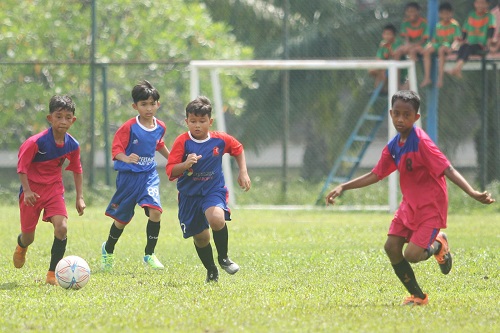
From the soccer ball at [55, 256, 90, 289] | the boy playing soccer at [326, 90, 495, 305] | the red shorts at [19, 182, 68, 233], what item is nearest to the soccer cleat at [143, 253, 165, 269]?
the red shorts at [19, 182, 68, 233]

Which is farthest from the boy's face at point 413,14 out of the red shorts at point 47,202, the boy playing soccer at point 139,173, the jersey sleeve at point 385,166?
the jersey sleeve at point 385,166

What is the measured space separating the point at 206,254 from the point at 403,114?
2.20 m

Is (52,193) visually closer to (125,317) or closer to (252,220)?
(125,317)

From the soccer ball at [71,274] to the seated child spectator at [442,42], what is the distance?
9.10m

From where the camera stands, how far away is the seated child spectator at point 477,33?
15.4m

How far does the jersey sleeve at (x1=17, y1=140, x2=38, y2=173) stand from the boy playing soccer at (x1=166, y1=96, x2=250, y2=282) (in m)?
1.16

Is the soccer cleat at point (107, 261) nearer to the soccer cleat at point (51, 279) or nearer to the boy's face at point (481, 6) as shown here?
the soccer cleat at point (51, 279)

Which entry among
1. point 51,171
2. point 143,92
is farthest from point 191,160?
point 143,92

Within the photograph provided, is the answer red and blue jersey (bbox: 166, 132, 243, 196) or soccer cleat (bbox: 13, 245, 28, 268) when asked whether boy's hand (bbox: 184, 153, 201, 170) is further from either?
soccer cleat (bbox: 13, 245, 28, 268)

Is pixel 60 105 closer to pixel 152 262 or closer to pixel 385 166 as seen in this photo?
pixel 152 262

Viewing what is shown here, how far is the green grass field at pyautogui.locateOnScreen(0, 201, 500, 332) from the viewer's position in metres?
5.96

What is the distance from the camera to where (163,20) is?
19.3 m

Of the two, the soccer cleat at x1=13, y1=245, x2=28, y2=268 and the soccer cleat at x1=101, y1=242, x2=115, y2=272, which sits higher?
the soccer cleat at x1=13, y1=245, x2=28, y2=268

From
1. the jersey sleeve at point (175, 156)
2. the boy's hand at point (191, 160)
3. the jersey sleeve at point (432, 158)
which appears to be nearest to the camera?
the jersey sleeve at point (432, 158)
